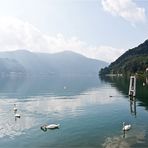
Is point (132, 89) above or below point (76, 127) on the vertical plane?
above

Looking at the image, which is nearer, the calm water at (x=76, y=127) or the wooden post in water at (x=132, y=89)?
the calm water at (x=76, y=127)

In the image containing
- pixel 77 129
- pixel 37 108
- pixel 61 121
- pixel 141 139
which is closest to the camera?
pixel 141 139

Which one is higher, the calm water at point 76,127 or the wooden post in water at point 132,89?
the wooden post in water at point 132,89

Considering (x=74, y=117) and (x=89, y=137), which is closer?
(x=89, y=137)

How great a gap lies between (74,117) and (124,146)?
28014 millimetres

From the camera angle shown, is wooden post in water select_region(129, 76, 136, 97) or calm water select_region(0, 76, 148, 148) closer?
calm water select_region(0, 76, 148, 148)

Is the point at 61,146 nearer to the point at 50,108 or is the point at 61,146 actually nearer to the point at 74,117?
the point at 74,117

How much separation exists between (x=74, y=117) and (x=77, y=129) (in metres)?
13.8

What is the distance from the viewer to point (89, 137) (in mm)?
58844

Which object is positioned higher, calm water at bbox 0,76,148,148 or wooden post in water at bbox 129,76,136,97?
wooden post in water at bbox 129,76,136,97

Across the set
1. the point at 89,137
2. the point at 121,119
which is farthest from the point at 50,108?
the point at 89,137

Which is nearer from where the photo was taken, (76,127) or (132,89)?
(76,127)

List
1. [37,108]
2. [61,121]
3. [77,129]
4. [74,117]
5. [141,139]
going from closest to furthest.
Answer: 1. [141,139]
2. [77,129]
3. [61,121]
4. [74,117]
5. [37,108]

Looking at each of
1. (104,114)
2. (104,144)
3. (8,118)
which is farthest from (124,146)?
(8,118)
